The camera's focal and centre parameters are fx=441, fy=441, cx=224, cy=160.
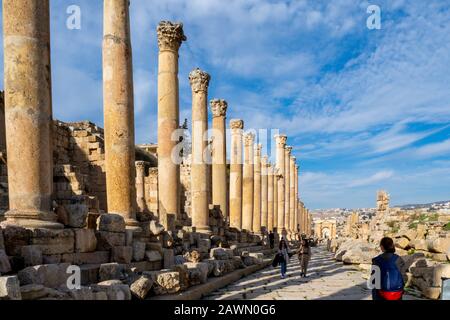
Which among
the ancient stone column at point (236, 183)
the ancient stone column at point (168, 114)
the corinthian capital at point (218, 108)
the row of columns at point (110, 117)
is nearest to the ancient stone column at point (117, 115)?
the row of columns at point (110, 117)

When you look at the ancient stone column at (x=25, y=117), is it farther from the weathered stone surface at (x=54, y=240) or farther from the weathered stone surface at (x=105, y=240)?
the weathered stone surface at (x=105, y=240)

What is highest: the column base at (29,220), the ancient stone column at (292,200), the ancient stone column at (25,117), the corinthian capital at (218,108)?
the corinthian capital at (218,108)

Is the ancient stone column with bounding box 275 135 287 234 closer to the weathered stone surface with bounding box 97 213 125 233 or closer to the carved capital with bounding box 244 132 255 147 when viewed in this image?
the carved capital with bounding box 244 132 255 147

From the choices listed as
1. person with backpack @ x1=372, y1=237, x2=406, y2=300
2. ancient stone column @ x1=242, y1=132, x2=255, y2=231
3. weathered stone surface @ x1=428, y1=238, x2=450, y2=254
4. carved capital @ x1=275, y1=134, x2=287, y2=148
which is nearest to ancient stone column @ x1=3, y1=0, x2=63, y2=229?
person with backpack @ x1=372, y1=237, x2=406, y2=300

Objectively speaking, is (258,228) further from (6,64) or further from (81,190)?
(6,64)

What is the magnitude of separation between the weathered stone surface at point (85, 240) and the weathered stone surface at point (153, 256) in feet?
6.09

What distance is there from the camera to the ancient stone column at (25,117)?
7516 mm

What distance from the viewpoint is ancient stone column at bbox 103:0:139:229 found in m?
10.7

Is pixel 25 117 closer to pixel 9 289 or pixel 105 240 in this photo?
pixel 105 240

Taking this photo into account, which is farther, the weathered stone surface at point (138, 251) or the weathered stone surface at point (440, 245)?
the weathered stone surface at point (440, 245)

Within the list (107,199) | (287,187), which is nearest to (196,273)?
(107,199)

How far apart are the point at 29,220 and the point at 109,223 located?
1964 millimetres

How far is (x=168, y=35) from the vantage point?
15305 millimetres
